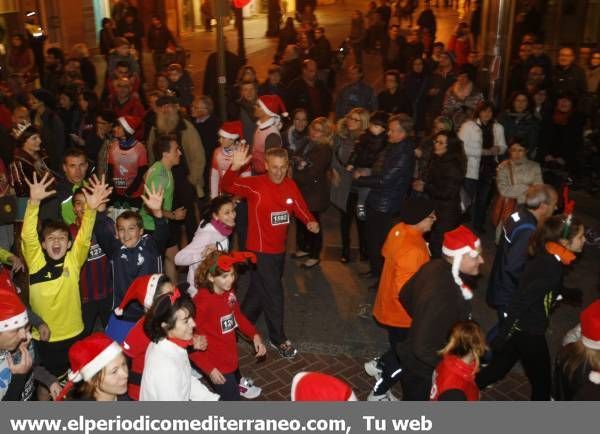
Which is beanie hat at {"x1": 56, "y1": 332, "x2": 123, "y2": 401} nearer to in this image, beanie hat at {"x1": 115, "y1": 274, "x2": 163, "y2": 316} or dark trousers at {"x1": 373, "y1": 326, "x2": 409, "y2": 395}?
beanie hat at {"x1": 115, "y1": 274, "x2": 163, "y2": 316}

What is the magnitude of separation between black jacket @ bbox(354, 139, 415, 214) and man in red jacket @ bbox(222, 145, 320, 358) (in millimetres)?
1242

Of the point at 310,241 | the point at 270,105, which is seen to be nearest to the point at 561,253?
the point at 310,241

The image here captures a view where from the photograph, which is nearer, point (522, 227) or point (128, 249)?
point (128, 249)

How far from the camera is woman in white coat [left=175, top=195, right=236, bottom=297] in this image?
19.2 ft

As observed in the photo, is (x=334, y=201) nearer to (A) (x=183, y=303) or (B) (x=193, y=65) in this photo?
(A) (x=183, y=303)

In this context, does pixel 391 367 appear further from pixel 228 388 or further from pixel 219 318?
pixel 219 318

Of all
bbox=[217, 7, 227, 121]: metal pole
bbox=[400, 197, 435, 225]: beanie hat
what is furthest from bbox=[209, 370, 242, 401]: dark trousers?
bbox=[217, 7, 227, 121]: metal pole

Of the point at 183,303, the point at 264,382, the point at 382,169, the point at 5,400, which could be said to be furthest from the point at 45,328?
the point at 382,169

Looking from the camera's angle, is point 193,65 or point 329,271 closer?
point 329,271

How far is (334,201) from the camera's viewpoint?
27.4 feet

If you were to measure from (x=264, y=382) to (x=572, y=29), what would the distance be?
38.8 ft

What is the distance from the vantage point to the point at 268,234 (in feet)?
20.9

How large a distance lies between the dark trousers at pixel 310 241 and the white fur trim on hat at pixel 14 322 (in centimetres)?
460

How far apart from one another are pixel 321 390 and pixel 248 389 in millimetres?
2735
